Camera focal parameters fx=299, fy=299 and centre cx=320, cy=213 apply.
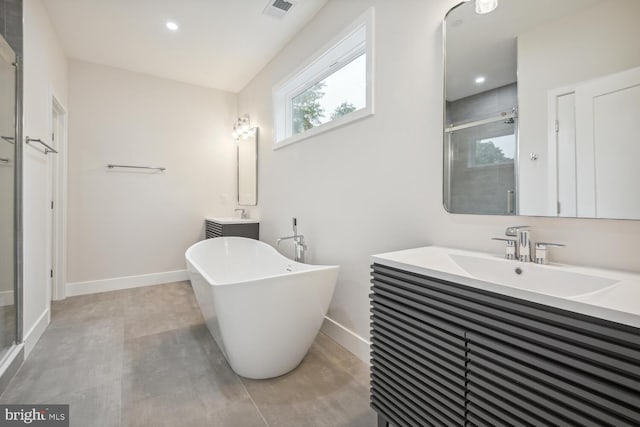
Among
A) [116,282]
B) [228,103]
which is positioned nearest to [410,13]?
[228,103]

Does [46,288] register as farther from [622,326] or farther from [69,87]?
[622,326]

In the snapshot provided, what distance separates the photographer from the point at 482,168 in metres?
1.38

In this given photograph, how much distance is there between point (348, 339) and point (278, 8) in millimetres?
2629

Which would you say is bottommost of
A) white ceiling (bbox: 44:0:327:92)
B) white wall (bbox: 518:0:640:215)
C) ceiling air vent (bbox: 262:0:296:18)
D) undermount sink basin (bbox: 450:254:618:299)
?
undermount sink basin (bbox: 450:254:618:299)

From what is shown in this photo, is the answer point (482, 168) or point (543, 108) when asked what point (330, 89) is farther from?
point (543, 108)

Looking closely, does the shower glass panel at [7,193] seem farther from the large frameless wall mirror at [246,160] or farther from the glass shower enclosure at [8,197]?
the large frameless wall mirror at [246,160]

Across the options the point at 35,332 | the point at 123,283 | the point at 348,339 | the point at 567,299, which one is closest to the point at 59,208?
the point at 123,283

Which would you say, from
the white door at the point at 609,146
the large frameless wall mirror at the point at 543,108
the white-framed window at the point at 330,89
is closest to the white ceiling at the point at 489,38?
the large frameless wall mirror at the point at 543,108

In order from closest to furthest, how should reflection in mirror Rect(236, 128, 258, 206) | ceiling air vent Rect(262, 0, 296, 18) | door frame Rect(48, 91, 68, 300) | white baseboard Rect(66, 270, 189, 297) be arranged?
A: 1. ceiling air vent Rect(262, 0, 296, 18)
2. door frame Rect(48, 91, 68, 300)
3. white baseboard Rect(66, 270, 189, 297)
4. reflection in mirror Rect(236, 128, 258, 206)

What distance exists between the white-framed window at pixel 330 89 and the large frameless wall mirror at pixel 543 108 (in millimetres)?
686

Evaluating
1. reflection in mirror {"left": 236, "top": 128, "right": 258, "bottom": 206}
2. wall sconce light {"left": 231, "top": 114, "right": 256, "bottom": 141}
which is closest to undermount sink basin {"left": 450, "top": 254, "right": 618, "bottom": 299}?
reflection in mirror {"left": 236, "top": 128, "right": 258, "bottom": 206}

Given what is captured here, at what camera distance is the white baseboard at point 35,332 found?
200cm

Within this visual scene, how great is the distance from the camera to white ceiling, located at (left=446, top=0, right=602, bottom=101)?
1185 millimetres

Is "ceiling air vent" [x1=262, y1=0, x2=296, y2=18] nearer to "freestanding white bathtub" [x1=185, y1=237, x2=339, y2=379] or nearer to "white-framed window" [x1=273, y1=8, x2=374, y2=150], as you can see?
"white-framed window" [x1=273, y1=8, x2=374, y2=150]
